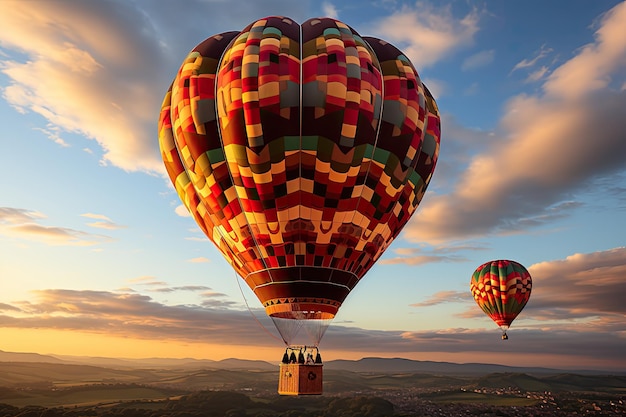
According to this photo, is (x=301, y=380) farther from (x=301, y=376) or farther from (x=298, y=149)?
(x=298, y=149)

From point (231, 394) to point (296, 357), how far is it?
190348 mm

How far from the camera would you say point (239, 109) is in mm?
20703

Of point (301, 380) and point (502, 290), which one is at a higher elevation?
point (502, 290)

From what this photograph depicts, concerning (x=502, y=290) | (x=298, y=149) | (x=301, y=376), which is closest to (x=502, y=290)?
(x=502, y=290)

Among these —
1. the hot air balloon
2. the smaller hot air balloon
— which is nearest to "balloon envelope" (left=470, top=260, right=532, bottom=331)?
the smaller hot air balloon

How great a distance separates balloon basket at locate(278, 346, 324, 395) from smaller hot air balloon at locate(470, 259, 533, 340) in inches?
1288

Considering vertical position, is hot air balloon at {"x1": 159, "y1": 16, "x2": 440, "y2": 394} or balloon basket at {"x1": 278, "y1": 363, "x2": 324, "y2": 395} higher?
hot air balloon at {"x1": 159, "y1": 16, "x2": 440, "y2": 394}

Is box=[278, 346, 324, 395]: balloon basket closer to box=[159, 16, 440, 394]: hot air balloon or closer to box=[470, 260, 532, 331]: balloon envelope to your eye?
box=[159, 16, 440, 394]: hot air balloon

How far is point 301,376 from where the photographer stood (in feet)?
68.6

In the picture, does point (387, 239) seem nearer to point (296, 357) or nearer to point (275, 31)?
point (296, 357)

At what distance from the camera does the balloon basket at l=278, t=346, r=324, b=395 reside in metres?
20.8

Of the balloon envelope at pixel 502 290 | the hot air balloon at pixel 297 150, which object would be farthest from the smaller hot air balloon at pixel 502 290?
the hot air balloon at pixel 297 150

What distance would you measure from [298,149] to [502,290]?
36766 mm

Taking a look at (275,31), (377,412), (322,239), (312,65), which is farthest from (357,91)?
(377,412)
